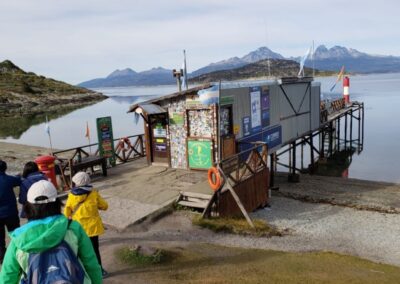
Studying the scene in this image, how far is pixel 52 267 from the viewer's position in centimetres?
303

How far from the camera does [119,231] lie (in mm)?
10273

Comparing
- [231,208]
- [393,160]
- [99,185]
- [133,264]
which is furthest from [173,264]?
[393,160]

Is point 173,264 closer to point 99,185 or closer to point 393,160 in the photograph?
point 99,185

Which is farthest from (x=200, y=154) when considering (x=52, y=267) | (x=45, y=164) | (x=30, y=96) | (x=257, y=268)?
(x=30, y=96)

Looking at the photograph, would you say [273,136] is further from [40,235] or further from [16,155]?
[16,155]

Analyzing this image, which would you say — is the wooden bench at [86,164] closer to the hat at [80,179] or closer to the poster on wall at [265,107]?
the poster on wall at [265,107]

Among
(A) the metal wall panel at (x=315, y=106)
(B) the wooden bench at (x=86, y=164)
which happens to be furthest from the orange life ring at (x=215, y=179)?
(A) the metal wall panel at (x=315, y=106)

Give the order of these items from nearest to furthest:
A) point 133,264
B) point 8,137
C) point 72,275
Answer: point 72,275, point 133,264, point 8,137

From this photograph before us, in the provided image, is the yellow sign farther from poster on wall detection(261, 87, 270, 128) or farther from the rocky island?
the rocky island

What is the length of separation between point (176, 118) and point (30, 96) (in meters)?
85.4

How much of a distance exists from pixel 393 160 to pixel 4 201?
31.8 m

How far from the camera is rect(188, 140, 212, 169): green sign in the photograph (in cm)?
1562

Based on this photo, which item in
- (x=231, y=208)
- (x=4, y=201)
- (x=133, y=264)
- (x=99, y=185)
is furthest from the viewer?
(x=99, y=185)

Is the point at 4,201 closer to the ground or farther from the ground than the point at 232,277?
farther from the ground
